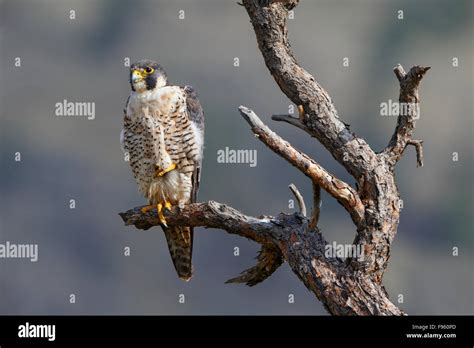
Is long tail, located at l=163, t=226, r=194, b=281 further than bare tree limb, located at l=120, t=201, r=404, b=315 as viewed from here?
Yes

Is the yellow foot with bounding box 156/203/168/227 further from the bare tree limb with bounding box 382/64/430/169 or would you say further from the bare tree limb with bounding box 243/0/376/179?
the bare tree limb with bounding box 382/64/430/169

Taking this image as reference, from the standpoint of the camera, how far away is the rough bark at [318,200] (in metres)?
4.77

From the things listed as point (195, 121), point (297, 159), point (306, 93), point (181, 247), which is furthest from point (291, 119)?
point (181, 247)

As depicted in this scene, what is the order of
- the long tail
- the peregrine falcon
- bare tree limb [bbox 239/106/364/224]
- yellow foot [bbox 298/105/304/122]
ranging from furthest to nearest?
the long tail < the peregrine falcon < yellow foot [bbox 298/105/304/122] < bare tree limb [bbox 239/106/364/224]

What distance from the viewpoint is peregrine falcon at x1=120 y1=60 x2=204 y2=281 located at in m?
5.62

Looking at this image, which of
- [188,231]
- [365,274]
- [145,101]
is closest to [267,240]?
[365,274]

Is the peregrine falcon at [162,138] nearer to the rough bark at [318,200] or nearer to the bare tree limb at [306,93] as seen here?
the rough bark at [318,200]

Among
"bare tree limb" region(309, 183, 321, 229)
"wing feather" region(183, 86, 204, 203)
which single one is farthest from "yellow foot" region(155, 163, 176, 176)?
"bare tree limb" region(309, 183, 321, 229)

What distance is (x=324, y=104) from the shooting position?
5.13 metres

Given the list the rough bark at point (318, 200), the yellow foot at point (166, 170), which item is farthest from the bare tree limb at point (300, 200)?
the yellow foot at point (166, 170)

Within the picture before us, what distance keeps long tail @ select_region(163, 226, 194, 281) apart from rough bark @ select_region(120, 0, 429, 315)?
550 millimetres

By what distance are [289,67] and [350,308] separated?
159 centimetres

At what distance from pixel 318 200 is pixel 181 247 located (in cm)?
154

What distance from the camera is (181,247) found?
596cm
